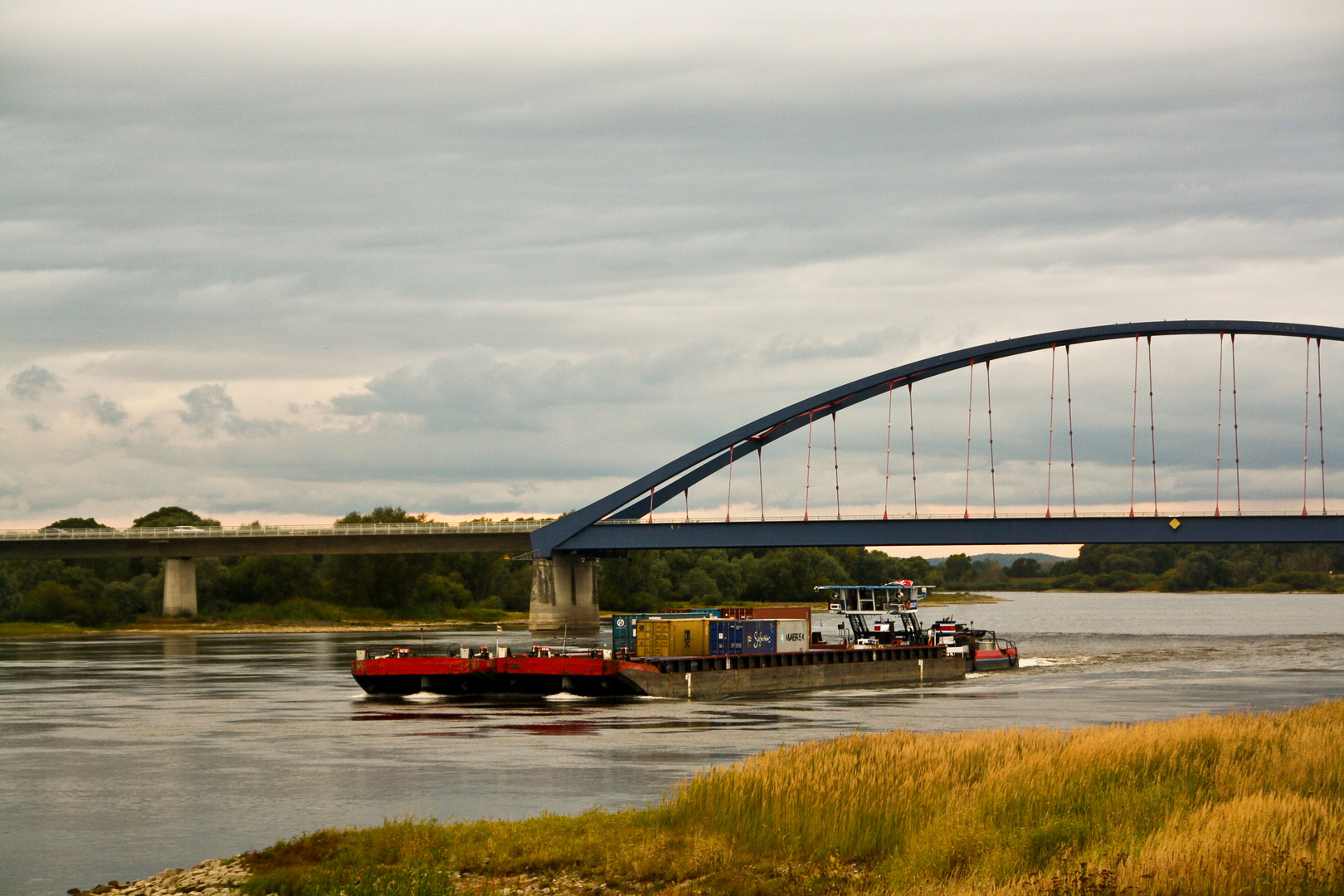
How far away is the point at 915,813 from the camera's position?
2088 cm

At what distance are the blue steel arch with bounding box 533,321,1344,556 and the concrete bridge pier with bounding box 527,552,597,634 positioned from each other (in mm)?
6708

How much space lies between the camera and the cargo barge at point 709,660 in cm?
5406

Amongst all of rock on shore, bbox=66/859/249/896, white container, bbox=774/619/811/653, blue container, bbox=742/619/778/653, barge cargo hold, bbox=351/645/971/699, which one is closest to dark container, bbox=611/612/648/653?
blue container, bbox=742/619/778/653

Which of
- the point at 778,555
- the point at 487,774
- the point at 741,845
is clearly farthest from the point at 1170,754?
the point at 778,555

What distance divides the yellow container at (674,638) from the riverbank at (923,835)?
33.3m

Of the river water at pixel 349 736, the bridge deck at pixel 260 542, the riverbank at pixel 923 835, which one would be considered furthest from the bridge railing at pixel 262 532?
the riverbank at pixel 923 835

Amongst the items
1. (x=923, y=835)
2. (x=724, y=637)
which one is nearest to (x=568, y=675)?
(x=724, y=637)

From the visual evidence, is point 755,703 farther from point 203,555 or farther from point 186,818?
point 203,555

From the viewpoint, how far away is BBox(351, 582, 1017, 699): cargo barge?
54062 mm

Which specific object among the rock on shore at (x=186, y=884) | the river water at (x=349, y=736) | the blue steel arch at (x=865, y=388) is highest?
the blue steel arch at (x=865, y=388)

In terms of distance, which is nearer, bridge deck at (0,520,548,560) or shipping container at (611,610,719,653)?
shipping container at (611,610,719,653)

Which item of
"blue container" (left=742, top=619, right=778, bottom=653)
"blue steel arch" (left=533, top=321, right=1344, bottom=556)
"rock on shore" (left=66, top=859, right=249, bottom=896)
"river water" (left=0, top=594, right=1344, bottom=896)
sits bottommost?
"river water" (left=0, top=594, right=1344, bottom=896)

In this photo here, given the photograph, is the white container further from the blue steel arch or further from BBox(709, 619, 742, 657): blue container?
the blue steel arch

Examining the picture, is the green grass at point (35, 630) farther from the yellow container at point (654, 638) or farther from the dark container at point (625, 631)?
the yellow container at point (654, 638)
